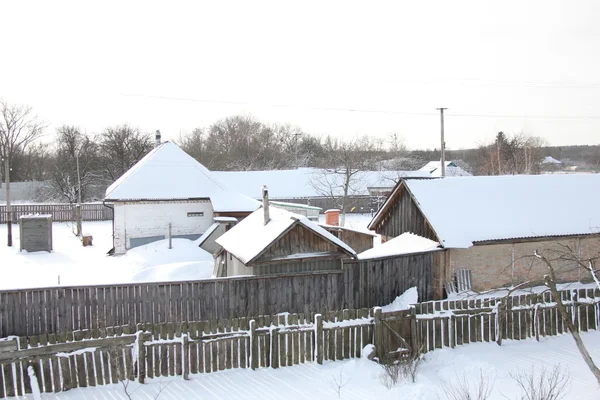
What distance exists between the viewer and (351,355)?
9.70 m

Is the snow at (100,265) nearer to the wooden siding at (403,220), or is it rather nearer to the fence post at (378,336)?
the wooden siding at (403,220)

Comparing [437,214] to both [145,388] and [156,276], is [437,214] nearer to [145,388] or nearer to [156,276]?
[156,276]

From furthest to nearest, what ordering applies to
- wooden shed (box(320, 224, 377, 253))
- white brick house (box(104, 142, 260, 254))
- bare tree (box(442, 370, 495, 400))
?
white brick house (box(104, 142, 260, 254)) < wooden shed (box(320, 224, 377, 253)) < bare tree (box(442, 370, 495, 400))

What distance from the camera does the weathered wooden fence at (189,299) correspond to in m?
9.87

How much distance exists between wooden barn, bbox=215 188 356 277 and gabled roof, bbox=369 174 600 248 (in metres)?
3.74

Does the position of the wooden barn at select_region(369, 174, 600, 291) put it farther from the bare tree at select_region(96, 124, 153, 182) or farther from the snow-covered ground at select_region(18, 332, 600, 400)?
the bare tree at select_region(96, 124, 153, 182)

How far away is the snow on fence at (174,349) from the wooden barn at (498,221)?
18.5 feet

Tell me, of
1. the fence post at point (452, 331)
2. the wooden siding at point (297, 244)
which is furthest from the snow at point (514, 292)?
the wooden siding at point (297, 244)

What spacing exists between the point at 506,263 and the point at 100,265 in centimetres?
1555

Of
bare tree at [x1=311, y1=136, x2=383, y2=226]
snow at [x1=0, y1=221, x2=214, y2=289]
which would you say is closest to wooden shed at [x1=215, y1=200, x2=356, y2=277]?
snow at [x1=0, y1=221, x2=214, y2=289]

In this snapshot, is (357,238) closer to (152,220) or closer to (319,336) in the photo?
(319,336)

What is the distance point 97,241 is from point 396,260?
65.6 feet

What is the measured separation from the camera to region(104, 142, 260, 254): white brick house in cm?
2238

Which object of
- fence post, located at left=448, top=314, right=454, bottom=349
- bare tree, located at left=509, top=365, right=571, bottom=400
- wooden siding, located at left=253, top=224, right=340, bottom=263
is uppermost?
wooden siding, located at left=253, top=224, right=340, bottom=263
